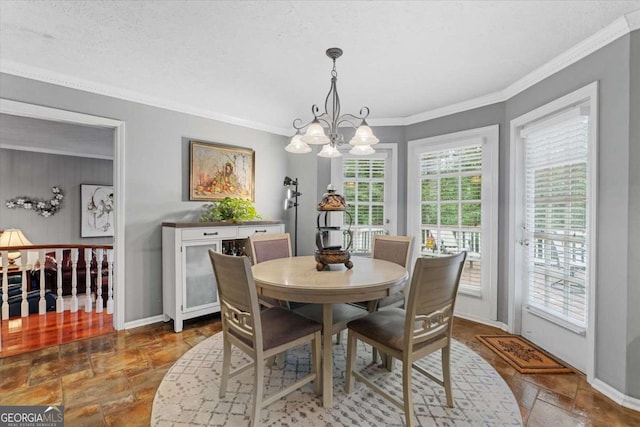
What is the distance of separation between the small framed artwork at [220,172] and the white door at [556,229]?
3046 mm

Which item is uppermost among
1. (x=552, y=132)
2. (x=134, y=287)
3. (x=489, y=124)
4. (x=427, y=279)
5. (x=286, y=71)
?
(x=286, y=71)

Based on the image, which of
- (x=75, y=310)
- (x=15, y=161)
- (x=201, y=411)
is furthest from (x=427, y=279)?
(x=15, y=161)

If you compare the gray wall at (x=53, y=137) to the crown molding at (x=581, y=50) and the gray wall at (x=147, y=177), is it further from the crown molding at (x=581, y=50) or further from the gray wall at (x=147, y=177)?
the crown molding at (x=581, y=50)

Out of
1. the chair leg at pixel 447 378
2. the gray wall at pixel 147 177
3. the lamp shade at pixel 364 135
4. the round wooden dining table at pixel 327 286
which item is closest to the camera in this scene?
the round wooden dining table at pixel 327 286

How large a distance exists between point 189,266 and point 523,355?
10.4 ft

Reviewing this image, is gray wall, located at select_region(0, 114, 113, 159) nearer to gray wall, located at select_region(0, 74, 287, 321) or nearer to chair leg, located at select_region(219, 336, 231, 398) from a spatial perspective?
gray wall, located at select_region(0, 74, 287, 321)

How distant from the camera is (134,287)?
3.08 m

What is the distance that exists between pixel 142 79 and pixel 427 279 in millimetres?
2939

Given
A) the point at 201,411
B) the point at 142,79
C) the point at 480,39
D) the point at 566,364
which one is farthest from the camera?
the point at 142,79

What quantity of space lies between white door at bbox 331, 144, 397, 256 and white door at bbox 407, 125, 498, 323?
1.02ft

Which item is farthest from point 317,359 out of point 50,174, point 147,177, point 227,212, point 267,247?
point 50,174

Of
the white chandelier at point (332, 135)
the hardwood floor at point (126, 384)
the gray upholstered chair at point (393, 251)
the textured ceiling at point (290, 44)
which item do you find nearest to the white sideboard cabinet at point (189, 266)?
the hardwood floor at point (126, 384)

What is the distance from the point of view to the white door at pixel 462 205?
10.3 feet

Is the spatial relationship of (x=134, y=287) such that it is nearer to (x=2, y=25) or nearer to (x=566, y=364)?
(x=2, y=25)
